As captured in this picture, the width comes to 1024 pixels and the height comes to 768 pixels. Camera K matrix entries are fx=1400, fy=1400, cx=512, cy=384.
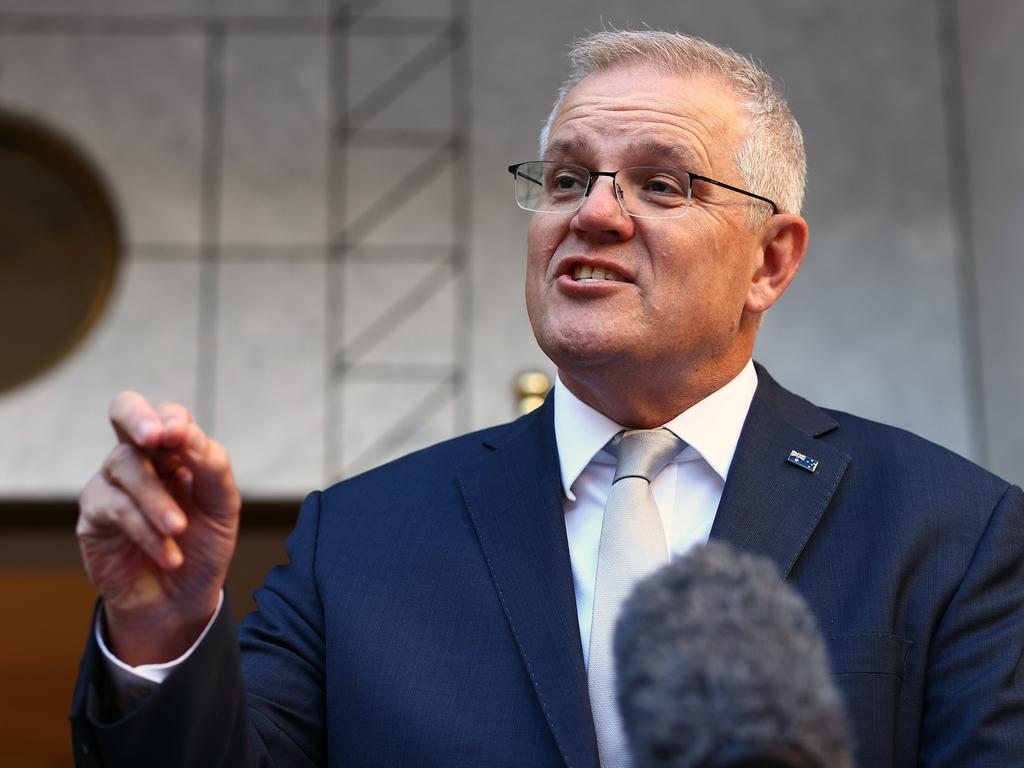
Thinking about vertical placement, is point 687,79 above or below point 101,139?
below

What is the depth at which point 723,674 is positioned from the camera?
2.60 feet

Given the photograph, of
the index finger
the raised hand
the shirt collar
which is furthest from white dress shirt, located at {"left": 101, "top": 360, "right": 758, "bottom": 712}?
the index finger

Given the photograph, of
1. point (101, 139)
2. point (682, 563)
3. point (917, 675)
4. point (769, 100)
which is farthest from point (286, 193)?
point (682, 563)

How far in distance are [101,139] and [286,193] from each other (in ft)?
2.48

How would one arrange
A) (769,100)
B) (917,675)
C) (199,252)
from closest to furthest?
(917,675)
(769,100)
(199,252)

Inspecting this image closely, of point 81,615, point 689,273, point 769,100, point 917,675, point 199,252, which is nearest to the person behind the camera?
point 917,675

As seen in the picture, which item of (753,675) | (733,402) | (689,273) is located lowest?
(753,675)

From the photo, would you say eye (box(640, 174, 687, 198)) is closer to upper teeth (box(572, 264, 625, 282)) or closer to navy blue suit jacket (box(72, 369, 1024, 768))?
upper teeth (box(572, 264, 625, 282))

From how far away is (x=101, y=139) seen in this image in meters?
5.48

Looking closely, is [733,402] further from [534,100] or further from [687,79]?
[534,100]

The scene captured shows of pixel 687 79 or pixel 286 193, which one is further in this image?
pixel 286 193

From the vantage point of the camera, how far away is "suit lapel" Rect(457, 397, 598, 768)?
1605mm

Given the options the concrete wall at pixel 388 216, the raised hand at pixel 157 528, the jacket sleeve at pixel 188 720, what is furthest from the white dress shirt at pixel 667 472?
the concrete wall at pixel 388 216

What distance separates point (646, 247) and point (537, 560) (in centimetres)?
45
